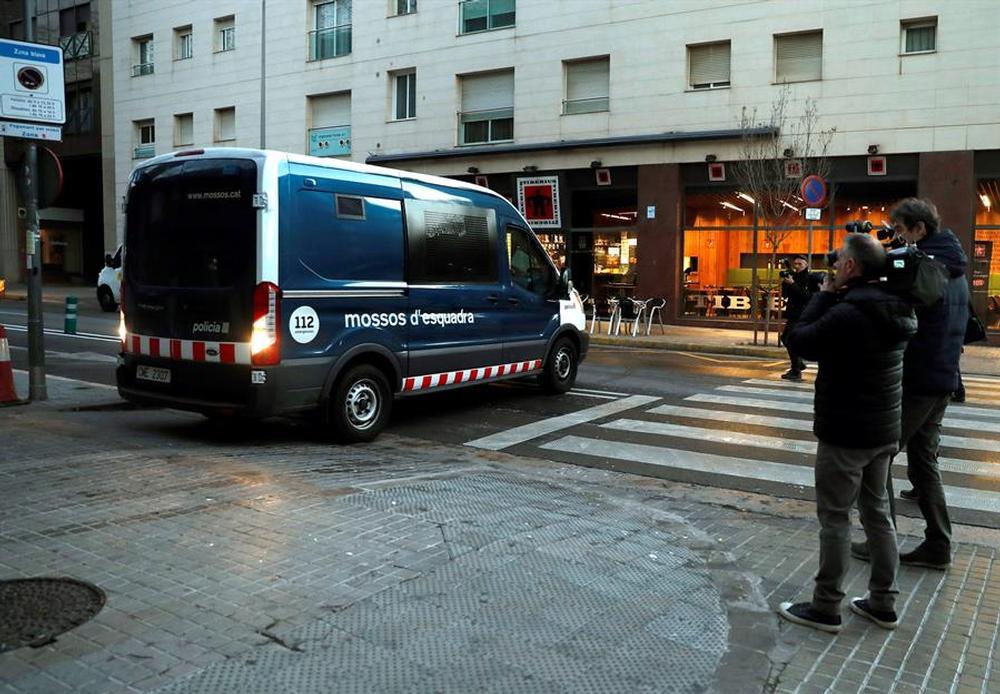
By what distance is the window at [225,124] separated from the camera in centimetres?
3219

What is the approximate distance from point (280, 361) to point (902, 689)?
17.4 feet

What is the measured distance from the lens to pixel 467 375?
→ 9445 millimetres

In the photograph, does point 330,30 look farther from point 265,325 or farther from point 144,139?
point 265,325

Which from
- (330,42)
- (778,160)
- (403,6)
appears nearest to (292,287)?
Answer: (778,160)

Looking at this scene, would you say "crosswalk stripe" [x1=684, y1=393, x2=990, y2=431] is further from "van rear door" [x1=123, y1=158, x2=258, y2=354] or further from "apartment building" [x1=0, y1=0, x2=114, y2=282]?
"apartment building" [x1=0, y1=0, x2=114, y2=282]

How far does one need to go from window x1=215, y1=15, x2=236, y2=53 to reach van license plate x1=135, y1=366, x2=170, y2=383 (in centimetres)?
2698

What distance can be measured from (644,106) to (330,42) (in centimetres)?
1204

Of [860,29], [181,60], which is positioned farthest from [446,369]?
[181,60]

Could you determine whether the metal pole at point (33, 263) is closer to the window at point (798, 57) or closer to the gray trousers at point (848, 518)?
the gray trousers at point (848, 518)

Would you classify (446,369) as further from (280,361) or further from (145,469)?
(145,469)

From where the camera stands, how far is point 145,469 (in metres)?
6.33

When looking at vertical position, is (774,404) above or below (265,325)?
below

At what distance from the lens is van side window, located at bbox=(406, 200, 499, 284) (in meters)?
8.61

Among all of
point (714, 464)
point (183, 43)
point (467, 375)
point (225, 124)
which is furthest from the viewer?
point (183, 43)
